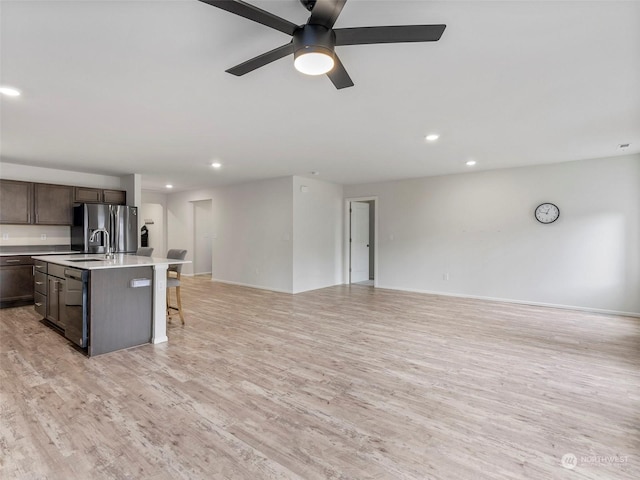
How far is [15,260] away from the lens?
5.23 metres

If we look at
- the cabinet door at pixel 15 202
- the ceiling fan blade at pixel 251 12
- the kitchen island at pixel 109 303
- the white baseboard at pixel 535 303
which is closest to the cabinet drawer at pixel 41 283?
the kitchen island at pixel 109 303

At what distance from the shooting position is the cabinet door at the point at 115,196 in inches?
247

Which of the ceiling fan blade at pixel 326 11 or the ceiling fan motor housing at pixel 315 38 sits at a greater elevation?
the ceiling fan blade at pixel 326 11

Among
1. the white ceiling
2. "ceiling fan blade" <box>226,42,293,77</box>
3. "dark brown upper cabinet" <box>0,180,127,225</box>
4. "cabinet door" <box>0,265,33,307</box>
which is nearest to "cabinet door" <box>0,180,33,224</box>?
"dark brown upper cabinet" <box>0,180,127,225</box>

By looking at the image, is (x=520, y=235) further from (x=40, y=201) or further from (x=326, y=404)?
(x=40, y=201)

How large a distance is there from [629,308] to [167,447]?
20.9 ft

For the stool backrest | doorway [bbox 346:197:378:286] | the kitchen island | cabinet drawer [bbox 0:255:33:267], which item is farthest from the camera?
doorway [bbox 346:197:378:286]

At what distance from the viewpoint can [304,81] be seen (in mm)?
2510

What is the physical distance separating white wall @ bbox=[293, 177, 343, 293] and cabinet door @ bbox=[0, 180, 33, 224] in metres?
4.54

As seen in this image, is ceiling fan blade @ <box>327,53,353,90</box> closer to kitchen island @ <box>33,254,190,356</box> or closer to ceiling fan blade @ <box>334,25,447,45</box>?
ceiling fan blade @ <box>334,25,447,45</box>

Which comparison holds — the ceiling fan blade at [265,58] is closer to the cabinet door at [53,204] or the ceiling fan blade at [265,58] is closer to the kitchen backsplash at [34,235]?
the cabinet door at [53,204]

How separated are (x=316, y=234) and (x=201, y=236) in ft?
13.2

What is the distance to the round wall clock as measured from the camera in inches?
214

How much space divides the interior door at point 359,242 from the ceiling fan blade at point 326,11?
656 centimetres
